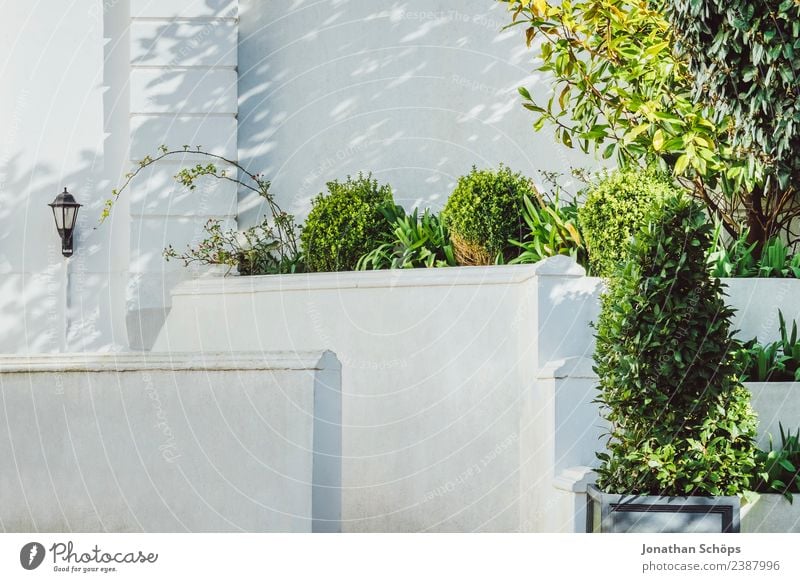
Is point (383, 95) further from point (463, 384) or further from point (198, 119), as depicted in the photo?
point (463, 384)

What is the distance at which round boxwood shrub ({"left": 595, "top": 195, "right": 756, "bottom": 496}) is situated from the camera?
17.5ft

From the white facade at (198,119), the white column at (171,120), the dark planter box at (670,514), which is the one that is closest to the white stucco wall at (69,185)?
the white facade at (198,119)

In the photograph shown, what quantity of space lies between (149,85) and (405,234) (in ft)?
9.35

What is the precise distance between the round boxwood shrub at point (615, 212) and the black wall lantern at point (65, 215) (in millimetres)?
4676

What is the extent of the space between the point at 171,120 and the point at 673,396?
217 inches

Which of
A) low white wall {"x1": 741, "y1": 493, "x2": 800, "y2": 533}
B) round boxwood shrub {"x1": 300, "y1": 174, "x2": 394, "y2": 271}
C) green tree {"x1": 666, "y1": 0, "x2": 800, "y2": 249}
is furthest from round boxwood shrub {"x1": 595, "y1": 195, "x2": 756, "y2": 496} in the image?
round boxwood shrub {"x1": 300, "y1": 174, "x2": 394, "y2": 271}

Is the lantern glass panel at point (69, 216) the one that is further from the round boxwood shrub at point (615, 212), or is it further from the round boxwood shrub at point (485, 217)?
the round boxwood shrub at point (615, 212)

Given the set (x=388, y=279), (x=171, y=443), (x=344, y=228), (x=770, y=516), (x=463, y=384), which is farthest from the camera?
(x=344, y=228)

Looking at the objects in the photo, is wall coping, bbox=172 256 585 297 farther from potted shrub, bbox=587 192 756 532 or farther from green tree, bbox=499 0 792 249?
potted shrub, bbox=587 192 756 532

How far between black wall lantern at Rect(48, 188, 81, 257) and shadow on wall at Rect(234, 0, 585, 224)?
4.91ft

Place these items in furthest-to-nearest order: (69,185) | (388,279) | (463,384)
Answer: (69,185), (388,279), (463,384)

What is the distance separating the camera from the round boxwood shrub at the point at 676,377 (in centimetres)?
534

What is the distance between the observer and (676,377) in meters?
5.36

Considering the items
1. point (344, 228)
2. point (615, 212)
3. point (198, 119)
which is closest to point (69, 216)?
point (198, 119)
